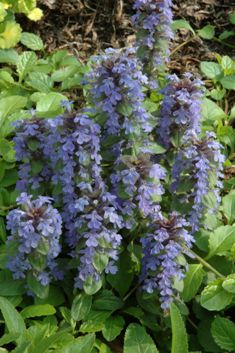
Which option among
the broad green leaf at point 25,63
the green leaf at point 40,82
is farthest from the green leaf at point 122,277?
the broad green leaf at point 25,63

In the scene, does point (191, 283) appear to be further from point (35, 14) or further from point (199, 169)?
point (35, 14)

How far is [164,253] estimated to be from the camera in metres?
2.84

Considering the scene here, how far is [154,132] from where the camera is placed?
10.9 feet

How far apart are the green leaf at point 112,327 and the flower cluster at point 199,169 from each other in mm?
610

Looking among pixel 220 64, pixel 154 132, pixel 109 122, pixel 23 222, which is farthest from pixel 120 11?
pixel 23 222

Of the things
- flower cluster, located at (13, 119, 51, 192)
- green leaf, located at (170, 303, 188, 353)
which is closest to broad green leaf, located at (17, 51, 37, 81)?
flower cluster, located at (13, 119, 51, 192)

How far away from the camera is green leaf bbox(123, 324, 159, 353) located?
9.70 feet

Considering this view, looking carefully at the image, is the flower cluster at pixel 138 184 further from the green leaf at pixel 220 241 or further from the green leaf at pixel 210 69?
the green leaf at pixel 210 69

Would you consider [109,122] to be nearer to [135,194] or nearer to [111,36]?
[135,194]

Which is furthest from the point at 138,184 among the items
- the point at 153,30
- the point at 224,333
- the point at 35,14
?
the point at 35,14

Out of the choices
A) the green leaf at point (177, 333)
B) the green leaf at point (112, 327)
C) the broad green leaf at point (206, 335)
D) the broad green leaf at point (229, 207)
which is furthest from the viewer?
the broad green leaf at point (229, 207)

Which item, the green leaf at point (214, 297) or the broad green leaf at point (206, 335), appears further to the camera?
the broad green leaf at point (206, 335)

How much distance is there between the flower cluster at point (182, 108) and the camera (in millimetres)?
2998

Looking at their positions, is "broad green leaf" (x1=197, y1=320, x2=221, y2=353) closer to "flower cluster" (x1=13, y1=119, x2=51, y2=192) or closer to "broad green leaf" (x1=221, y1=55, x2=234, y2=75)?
"flower cluster" (x1=13, y1=119, x2=51, y2=192)
